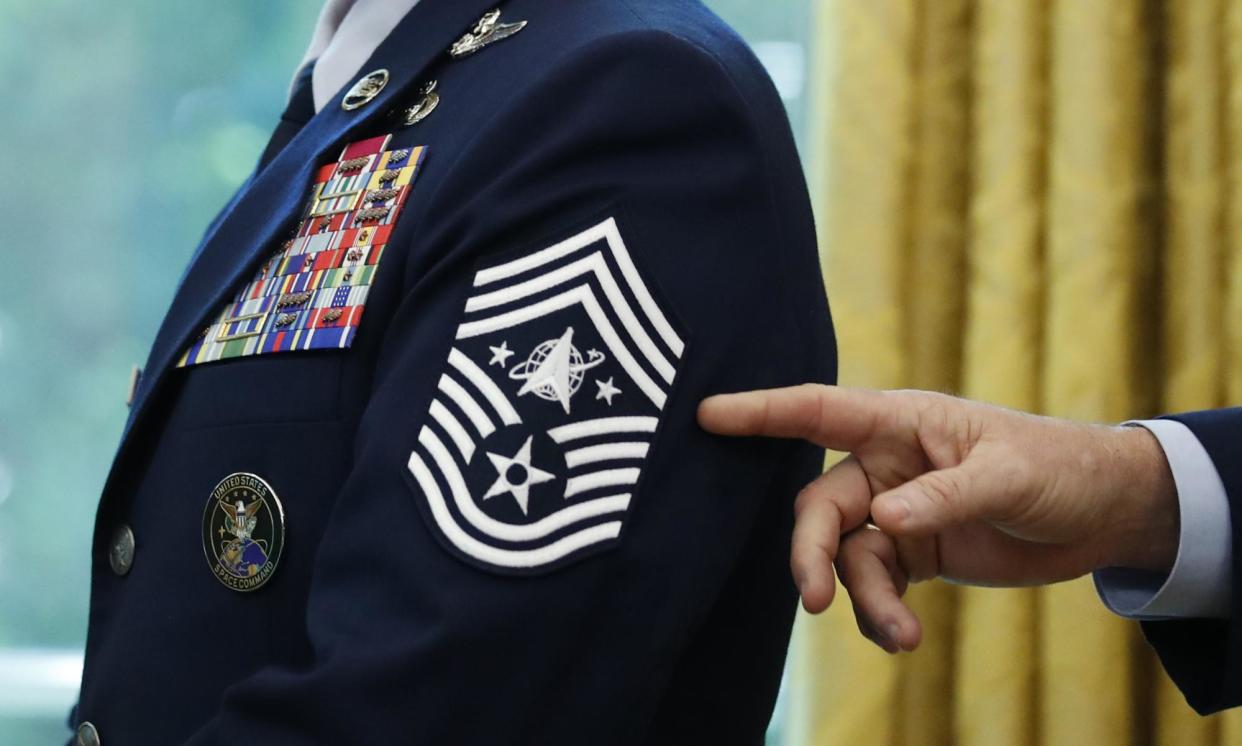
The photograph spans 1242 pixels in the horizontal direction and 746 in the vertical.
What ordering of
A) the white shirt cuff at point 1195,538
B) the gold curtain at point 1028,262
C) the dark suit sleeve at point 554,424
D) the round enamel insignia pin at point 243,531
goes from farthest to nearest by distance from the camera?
the gold curtain at point 1028,262
the white shirt cuff at point 1195,538
the round enamel insignia pin at point 243,531
the dark suit sleeve at point 554,424

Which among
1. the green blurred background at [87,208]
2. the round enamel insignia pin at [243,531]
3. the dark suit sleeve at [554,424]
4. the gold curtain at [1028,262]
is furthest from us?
the green blurred background at [87,208]

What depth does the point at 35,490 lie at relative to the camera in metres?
1.65

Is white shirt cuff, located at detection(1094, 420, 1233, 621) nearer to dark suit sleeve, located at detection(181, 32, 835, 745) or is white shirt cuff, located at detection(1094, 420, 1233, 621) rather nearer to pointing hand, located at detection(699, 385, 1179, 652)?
pointing hand, located at detection(699, 385, 1179, 652)

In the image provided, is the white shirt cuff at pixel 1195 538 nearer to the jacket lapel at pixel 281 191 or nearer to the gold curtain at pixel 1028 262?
the gold curtain at pixel 1028 262

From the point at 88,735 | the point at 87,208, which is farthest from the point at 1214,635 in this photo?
the point at 87,208

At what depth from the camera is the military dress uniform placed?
23.5 inches

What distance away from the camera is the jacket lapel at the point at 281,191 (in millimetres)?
777

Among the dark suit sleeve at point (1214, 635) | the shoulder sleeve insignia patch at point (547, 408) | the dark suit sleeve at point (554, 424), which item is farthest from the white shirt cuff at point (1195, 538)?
the shoulder sleeve insignia patch at point (547, 408)

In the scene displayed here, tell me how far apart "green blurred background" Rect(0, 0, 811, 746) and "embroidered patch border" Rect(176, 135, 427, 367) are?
0.95m

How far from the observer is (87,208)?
1680mm

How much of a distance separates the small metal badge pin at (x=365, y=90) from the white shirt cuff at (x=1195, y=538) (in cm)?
54

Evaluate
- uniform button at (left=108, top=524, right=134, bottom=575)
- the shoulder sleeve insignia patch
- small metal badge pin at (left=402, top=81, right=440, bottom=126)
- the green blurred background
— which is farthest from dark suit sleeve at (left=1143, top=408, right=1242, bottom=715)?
the green blurred background

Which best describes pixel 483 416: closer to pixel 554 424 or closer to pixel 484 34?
pixel 554 424

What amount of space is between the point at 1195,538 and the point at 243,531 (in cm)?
59
